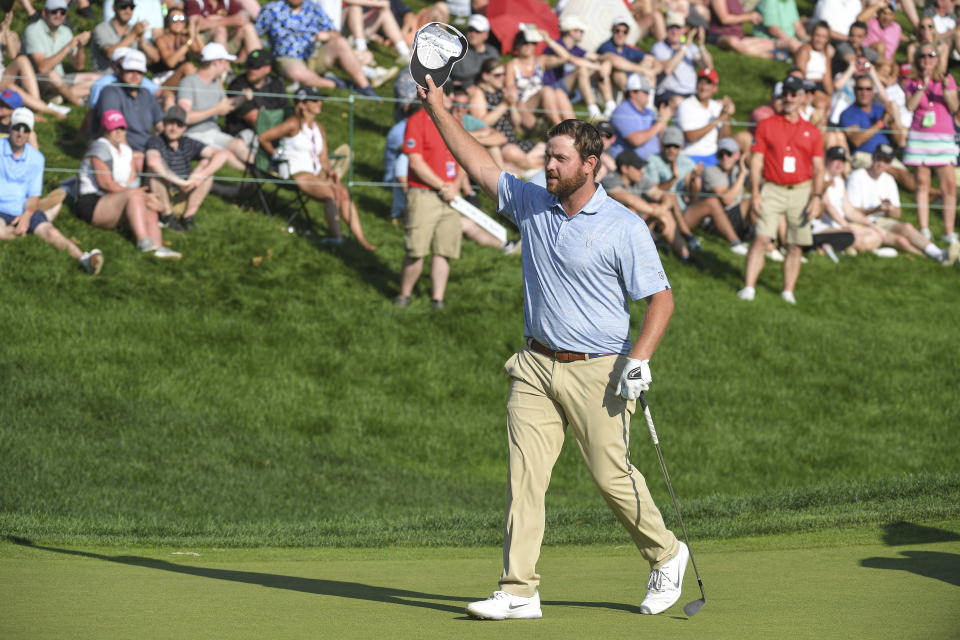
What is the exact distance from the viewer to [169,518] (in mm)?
9781

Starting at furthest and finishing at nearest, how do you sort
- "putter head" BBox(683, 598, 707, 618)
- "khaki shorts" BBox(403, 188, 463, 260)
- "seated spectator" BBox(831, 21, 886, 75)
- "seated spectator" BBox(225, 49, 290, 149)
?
"seated spectator" BBox(831, 21, 886, 75) → "seated spectator" BBox(225, 49, 290, 149) → "khaki shorts" BBox(403, 188, 463, 260) → "putter head" BBox(683, 598, 707, 618)

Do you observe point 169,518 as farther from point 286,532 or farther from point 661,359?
point 661,359

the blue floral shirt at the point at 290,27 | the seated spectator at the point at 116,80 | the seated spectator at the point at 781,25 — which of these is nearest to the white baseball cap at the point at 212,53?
the seated spectator at the point at 116,80

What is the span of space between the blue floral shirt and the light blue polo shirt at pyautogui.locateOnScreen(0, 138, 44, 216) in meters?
5.02

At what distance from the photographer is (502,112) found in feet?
50.9

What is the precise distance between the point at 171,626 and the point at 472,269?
990cm

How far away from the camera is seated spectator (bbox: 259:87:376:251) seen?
1398 centimetres

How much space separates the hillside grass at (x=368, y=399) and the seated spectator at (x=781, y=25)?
7.72 meters

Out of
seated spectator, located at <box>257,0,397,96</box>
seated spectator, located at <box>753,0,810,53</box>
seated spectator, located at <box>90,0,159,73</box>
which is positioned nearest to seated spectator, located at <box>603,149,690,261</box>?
seated spectator, located at <box>257,0,397,96</box>

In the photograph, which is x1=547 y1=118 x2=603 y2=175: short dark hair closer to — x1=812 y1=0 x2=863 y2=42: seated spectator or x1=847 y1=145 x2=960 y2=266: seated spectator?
x1=847 y1=145 x2=960 y2=266: seated spectator

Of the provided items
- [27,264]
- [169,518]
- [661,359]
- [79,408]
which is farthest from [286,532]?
[661,359]

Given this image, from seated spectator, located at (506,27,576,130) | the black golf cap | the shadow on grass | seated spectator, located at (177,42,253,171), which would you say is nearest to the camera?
the shadow on grass

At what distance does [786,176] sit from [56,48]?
28.7ft

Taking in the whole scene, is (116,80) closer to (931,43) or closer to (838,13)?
(931,43)
